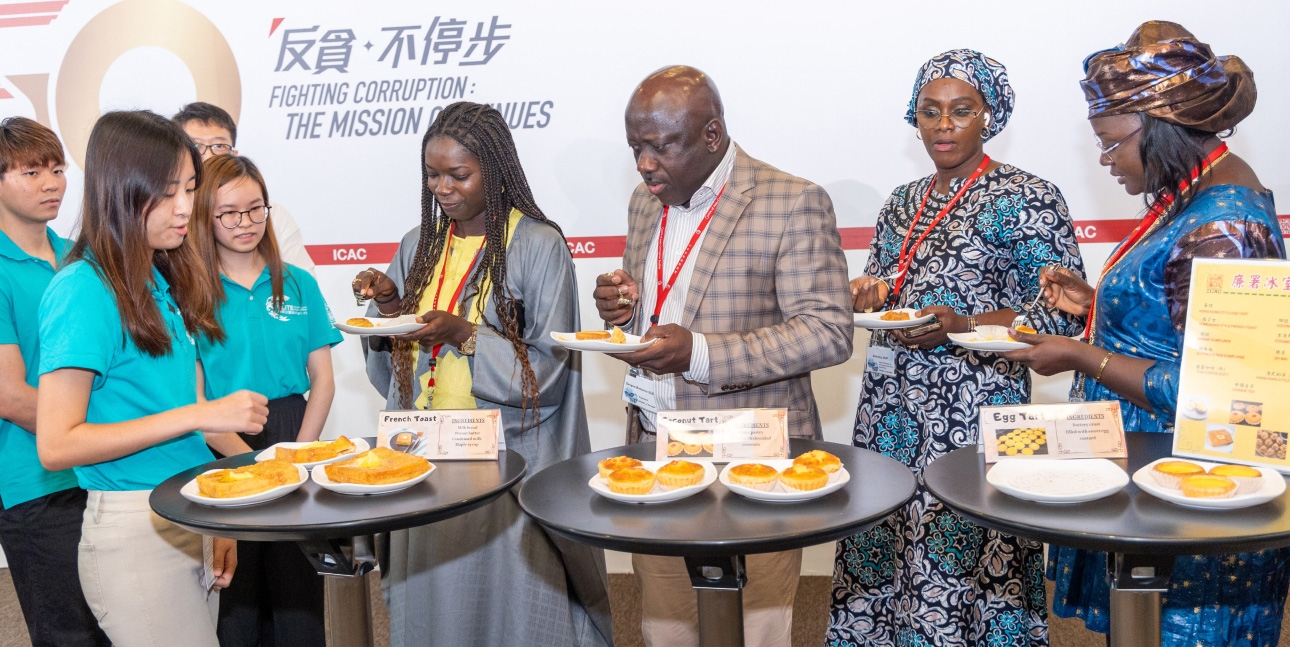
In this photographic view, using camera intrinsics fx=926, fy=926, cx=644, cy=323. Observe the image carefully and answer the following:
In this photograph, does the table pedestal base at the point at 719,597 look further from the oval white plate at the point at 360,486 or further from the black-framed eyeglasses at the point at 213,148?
the black-framed eyeglasses at the point at 213,148

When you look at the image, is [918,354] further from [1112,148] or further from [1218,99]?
[1218,99]

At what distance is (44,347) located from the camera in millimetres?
1885

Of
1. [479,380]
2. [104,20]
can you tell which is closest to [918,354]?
[479,380]

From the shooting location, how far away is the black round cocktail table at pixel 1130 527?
52.9 inches

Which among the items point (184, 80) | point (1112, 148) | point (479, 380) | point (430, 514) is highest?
point (184, 80)

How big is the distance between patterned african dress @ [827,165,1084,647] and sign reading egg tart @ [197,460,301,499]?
1.67 m

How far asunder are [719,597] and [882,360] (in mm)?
1254

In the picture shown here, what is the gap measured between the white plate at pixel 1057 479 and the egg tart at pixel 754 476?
0.37 metres

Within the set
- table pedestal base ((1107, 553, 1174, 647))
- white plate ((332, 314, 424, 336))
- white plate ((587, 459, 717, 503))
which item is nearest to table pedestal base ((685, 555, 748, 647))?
white plate ((587, 459, 717, 503))

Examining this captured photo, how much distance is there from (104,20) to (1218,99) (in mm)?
4610

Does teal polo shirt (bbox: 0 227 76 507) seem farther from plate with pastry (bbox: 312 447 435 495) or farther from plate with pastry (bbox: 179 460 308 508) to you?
plate with pastry (bbox: 312 447 435 495)

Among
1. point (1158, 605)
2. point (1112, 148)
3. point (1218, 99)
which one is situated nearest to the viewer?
point (1158, 605)

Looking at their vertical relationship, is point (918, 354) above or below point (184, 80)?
below

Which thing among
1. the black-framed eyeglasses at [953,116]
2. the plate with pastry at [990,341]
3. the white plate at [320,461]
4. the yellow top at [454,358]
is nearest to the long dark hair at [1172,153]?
the plate with pastry at [990,341]
